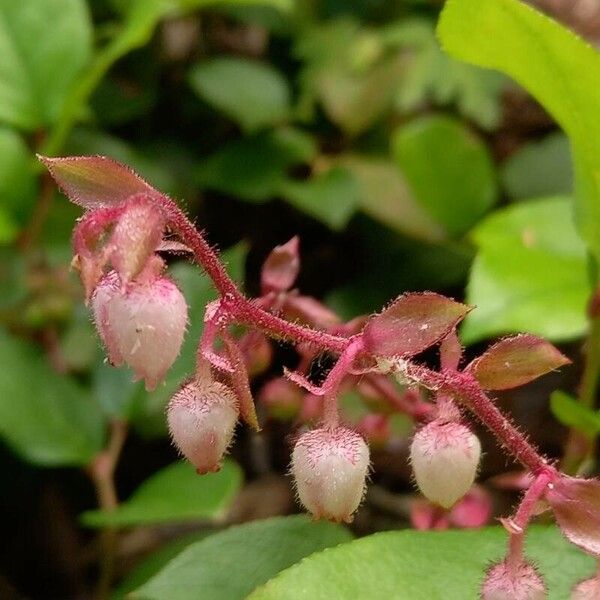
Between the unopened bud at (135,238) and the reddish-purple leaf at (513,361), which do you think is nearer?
the unopened bud at (135,238)

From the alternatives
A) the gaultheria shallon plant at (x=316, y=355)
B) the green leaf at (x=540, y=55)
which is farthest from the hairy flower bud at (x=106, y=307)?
the green leaf at (x=540, y=55)

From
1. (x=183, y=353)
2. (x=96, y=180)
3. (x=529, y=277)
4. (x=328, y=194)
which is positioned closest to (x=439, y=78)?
(x=328, y=194)

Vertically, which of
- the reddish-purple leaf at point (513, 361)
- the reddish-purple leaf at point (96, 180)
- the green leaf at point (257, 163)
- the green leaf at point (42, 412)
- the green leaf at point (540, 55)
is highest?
the green leaf at point (540, 55)

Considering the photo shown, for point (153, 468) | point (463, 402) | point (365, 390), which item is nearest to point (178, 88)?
point (153, 468)

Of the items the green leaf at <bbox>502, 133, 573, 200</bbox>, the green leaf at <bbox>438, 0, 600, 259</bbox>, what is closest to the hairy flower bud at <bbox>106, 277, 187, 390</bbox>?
the green leaf at <bbox>438, 0, 600, 259</bbox>

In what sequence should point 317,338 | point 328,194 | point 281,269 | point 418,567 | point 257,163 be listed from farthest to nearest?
point 257,163
point 328,194
point 281,269
point 418,567
point 317,338

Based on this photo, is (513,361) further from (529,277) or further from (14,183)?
(14,183)

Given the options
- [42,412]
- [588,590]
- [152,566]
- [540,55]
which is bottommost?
[152,566]

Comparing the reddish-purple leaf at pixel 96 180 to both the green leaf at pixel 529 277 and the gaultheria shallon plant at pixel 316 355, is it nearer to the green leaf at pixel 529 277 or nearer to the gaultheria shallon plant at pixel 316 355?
the gaultheria shallon plant at pixel 316 355
